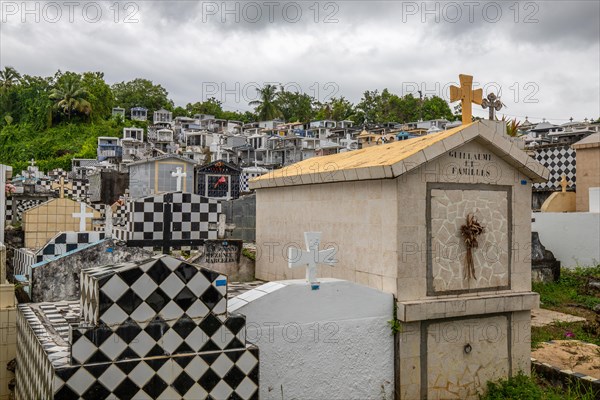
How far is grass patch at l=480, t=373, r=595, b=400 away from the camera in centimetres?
967

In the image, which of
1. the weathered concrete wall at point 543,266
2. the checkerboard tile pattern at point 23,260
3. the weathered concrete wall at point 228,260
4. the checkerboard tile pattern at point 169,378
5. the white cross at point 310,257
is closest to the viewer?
the checkerboard tile pattern at point 169,378

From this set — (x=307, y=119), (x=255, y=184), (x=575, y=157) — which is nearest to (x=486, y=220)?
(x=255, y=184)

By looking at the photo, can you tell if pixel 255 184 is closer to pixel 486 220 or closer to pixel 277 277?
pixel 277 277

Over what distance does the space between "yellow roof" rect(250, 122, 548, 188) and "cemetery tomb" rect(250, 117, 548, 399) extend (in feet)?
0.08

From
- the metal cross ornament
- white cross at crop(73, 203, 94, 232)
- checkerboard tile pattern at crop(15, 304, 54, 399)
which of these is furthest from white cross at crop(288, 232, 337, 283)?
white cross at crop(73, 203, 94, 232)

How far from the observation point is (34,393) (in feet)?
21.7

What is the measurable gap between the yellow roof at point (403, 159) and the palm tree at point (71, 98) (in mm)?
62189

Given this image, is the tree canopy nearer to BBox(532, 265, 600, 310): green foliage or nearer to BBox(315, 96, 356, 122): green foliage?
BBox(315, 96, 356, 122): green foliage

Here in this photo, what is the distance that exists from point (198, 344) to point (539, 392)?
660 centimetres

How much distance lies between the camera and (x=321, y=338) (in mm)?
8359

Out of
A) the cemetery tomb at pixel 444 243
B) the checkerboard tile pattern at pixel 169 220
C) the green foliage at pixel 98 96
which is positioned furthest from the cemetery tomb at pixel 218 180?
the green foliage at pixel 98 96

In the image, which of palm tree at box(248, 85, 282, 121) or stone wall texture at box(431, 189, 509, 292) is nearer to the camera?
stone wall texture at box(431, 189, 509, 292)

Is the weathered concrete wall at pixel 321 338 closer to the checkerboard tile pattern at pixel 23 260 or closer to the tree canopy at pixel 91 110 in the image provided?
the checkerboard tile pattern at pixel 23 260

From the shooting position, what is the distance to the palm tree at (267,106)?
84.9m
